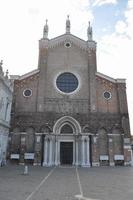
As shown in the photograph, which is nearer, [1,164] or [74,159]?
[1,164]

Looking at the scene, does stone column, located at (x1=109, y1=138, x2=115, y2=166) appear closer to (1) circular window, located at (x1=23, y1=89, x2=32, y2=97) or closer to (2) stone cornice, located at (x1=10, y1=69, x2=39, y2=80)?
(1) circular window, located at (x1=23, y1=89, x2=32, y2=97)

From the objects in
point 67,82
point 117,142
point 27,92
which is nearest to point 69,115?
point 67,82

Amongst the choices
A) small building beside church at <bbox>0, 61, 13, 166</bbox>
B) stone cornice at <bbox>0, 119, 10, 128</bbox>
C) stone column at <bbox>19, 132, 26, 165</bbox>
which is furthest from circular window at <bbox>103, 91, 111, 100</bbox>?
stone cornice at <bbox>0, 119, 10, 128</bbox>

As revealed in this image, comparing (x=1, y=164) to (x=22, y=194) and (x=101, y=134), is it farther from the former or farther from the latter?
(x=22, y=194)

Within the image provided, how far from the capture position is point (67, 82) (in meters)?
28.9

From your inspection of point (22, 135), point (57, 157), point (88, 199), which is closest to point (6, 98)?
point (22, 135)

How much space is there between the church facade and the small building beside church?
1824mm

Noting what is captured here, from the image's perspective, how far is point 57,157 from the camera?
2575 centimetres

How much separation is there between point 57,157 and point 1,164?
6.56 metres

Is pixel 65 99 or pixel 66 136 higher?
pixel 65 99

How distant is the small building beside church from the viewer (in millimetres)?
22422

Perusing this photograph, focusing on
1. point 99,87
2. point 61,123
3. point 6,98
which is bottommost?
point 61,123

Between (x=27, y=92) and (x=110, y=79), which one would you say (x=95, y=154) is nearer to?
(x=110, y=79)

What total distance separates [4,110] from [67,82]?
30.6 ft
